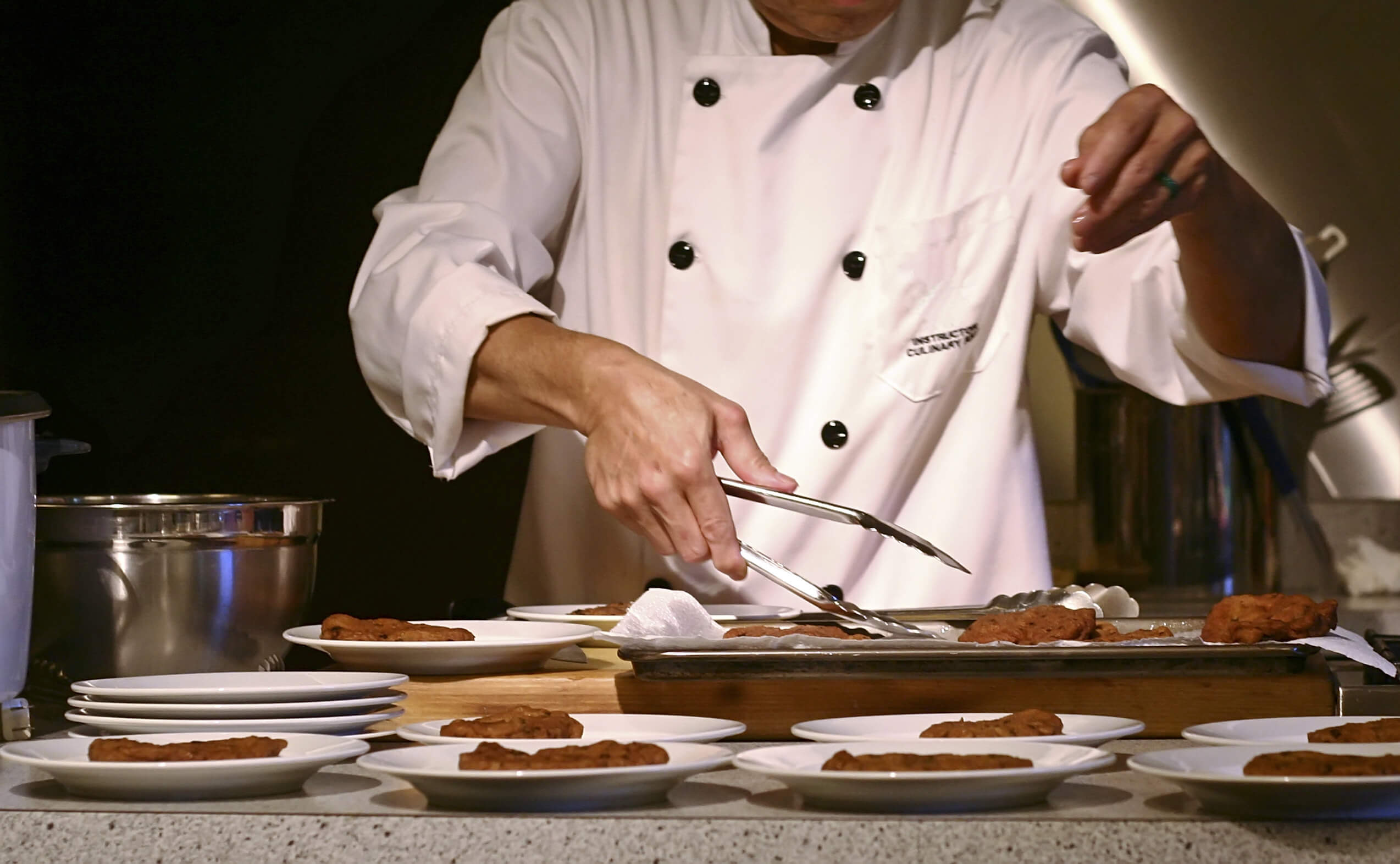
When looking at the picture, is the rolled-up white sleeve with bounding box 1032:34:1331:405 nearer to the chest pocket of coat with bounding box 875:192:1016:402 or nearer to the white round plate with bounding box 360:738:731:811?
the chest pocket of coat with bounding box 875:192:1016:402

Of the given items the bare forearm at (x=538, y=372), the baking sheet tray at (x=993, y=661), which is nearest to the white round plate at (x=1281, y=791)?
the baking sheet tray at (x=993, y=661)

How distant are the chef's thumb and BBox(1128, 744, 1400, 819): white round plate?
1.99 ft

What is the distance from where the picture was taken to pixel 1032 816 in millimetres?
752

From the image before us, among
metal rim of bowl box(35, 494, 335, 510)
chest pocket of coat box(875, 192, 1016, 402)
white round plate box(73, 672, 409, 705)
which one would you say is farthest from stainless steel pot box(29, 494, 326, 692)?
chest pocket of coat box(875, 192, 1016, 402)

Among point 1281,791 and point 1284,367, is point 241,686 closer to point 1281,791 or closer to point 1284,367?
point 1281,791

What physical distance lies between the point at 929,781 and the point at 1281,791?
18 cm

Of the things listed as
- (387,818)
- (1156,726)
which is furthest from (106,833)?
(1156,726)

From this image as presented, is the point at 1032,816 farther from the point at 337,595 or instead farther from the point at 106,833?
the point at 337,595

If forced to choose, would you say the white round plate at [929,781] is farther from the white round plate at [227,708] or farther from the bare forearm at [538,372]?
the bare forearm at [538,372]

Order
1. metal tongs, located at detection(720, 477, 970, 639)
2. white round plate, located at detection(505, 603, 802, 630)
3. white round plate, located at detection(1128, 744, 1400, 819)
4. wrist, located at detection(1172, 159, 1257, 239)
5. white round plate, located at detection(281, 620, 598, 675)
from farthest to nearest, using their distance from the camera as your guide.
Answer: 1. wrist, located at detection(1172, 159, 1257, 239)
2. white round plate, located at detection(505, 603, 802, 630)
3. metal tongs, located at detection(720, 477, 970, 639)
4. white round plate, located at detection(281, 620, 598, 675)
5. white round plate, located at detection(1128, 744, 1400, 819)

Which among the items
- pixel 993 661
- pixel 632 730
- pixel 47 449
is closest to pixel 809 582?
pixel 993 661

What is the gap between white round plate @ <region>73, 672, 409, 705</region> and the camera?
0.98 metres

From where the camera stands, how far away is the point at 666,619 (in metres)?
1.24

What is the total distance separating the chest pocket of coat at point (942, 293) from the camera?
195 cm
